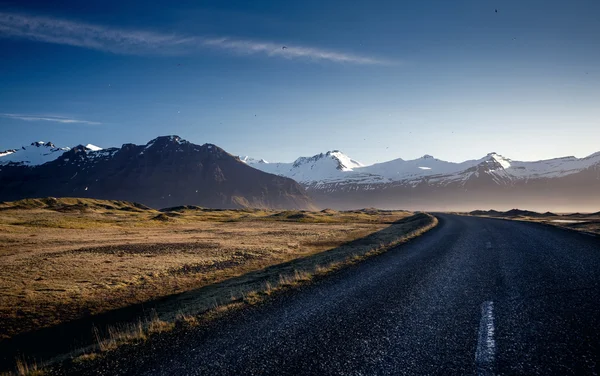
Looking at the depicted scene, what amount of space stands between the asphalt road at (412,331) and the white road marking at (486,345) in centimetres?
2

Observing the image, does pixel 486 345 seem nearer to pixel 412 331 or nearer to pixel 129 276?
pixel 412 331

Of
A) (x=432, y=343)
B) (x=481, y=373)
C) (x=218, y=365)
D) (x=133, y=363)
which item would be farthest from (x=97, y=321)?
(x=481, y=373)

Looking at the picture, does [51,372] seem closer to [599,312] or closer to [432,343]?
[432,343]

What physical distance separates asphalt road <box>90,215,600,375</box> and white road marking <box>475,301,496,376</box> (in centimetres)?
2

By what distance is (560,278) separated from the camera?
37.4 ft

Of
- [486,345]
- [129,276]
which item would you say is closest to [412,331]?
[486,345]

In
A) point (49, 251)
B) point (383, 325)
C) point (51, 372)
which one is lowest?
point (49, 251)

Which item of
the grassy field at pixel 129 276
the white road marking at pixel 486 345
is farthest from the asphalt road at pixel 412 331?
the grassy field at pixel 129 276

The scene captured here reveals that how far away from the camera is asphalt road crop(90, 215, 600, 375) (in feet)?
19.4

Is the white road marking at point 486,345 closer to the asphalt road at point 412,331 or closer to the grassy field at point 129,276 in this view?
the asphalt road at point 412,331

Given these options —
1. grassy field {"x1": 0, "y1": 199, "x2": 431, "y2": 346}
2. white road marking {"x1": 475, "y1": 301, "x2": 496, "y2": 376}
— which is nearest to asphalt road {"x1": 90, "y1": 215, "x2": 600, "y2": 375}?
white road marking {"x1": 475, "y1": 301, "x2": 496, "y2": 376}

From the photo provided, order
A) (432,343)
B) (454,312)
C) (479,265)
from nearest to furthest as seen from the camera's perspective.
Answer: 1. (432,343)
2. (454,312)
3. (479,265)

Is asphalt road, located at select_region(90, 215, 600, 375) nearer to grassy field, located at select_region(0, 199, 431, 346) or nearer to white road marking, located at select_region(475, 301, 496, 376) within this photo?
white road marking, located at select_region(475, 301, 496, 376)

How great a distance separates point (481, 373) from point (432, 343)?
1.42m
